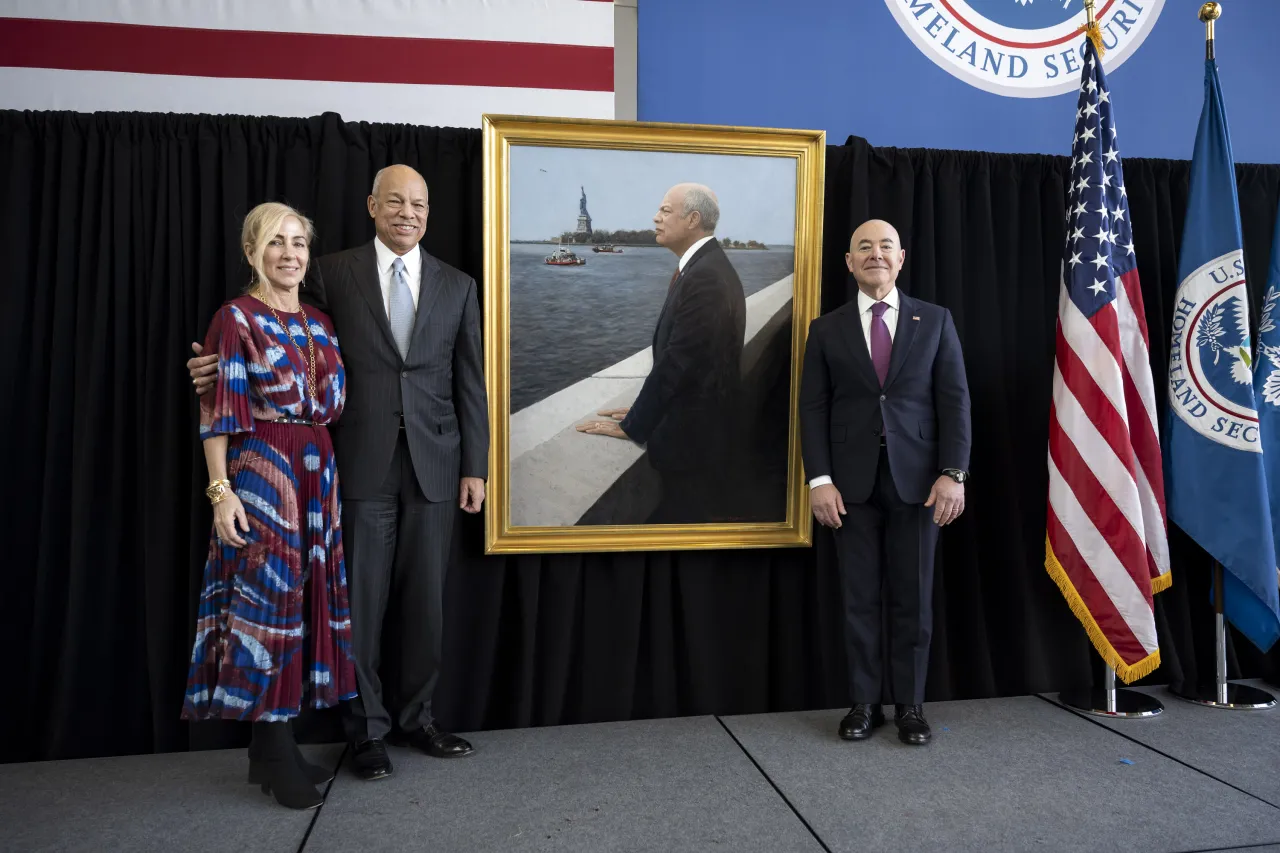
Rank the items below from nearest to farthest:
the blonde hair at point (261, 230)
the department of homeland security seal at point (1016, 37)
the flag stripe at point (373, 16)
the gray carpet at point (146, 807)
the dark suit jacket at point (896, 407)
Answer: the gray carpet at point (146, 807) < the blonde hair at point (261, 230) < the dark suit jacket at point (896, 407) < the flag stripe at point (373, 16) < the department of homeland security seal at point (1016, 37)

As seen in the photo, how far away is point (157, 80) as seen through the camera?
10.1ft

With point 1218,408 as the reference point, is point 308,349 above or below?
above

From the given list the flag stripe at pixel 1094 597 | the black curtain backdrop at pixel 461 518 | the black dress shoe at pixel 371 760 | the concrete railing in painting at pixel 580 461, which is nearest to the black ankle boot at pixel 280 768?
the black dress shoe at pixel 371 760

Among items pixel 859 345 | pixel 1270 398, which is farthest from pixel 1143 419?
pixel 859 345

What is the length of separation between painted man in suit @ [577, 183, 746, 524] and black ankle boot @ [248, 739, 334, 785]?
130 cm

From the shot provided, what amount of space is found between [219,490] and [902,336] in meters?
2.05

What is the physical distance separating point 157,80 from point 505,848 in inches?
110

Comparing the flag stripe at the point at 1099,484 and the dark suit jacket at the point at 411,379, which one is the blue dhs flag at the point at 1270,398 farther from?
the dark suit jacket at the point at 411,379

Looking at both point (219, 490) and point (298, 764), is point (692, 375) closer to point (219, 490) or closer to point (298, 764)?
point (219, 490)

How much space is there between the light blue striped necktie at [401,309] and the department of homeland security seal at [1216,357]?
2.73 m

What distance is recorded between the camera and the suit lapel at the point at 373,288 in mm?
2578

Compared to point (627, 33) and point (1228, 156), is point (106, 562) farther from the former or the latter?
point (1228, 156)

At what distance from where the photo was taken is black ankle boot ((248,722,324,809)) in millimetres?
2324

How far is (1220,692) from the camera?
3.18 meters
